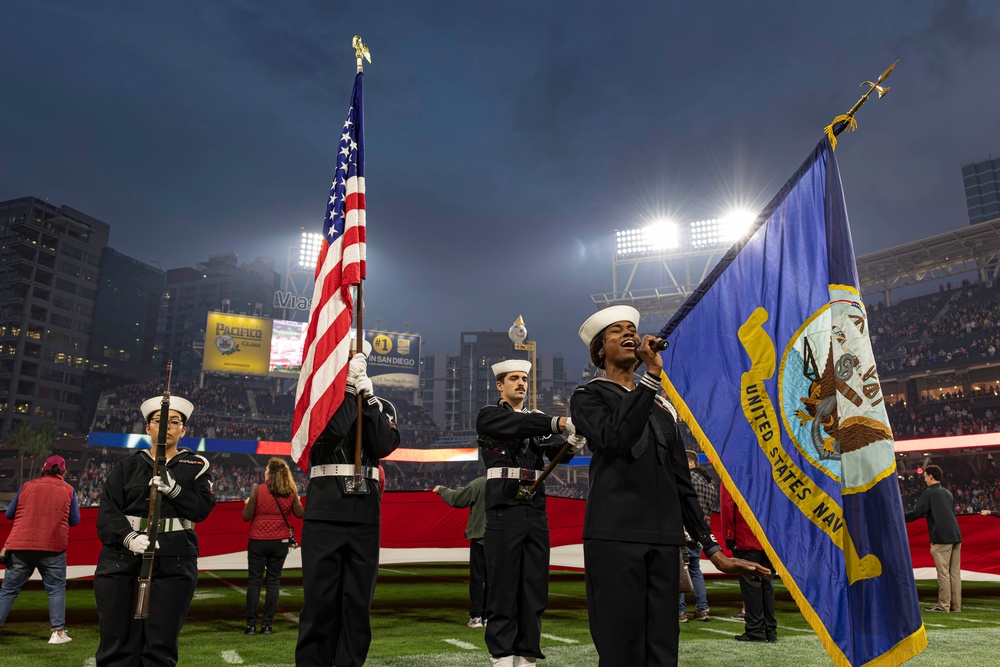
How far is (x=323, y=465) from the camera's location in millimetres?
5562

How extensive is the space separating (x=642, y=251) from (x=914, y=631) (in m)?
48.7

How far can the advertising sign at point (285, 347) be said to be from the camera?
56500mm

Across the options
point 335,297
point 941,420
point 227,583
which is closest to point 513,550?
point 335,297

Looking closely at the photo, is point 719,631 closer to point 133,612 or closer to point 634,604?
point 634,604

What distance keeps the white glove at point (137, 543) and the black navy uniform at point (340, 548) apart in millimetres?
1068

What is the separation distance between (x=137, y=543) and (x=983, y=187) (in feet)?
722

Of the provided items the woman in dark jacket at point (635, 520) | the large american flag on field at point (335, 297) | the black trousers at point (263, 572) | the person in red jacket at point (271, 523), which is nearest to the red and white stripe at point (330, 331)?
the large american flag on field at point (335, 297)

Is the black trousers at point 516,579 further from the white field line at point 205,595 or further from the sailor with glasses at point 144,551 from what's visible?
the white field line at point 205,595

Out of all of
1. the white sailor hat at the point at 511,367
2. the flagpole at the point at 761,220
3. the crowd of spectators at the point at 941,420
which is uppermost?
the crowd of spectators at the point at 941,420

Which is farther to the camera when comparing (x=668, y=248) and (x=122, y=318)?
(x=122, y=318)

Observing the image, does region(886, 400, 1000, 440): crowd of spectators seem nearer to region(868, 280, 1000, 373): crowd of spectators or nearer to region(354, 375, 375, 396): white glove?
region(868, 280, 1000, 373): crowd of spectators

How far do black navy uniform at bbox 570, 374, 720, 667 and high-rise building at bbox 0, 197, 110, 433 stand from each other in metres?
94.9

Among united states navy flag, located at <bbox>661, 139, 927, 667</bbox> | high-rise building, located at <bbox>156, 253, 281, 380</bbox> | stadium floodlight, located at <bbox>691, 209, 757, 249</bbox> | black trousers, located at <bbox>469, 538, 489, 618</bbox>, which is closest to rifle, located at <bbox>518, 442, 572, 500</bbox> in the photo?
united states navy flag, located at <bbox>661, 139, 927, 667</bbox>

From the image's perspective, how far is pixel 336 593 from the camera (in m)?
5.14
